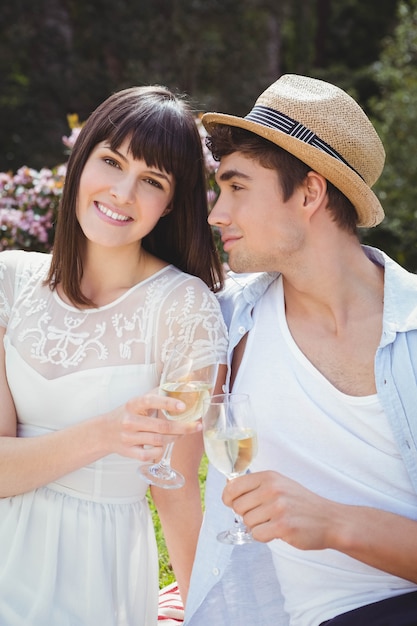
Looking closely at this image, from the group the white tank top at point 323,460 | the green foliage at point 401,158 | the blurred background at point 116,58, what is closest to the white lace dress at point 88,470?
the white tank top at point 323,460

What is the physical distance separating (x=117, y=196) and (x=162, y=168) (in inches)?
8.3

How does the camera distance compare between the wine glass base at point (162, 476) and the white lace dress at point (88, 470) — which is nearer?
the wine glass base at point (162, 476)

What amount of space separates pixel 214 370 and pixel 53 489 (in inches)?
31.1

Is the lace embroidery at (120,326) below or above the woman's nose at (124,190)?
below

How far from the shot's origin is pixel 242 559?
9.65 feet

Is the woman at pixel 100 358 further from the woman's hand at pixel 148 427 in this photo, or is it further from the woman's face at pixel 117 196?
the woman's hand at pixel 148 427

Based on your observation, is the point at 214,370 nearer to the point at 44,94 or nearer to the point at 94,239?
the point at 94,239

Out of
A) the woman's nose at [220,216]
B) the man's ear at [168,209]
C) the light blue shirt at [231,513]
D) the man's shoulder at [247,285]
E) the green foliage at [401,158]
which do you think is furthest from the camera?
the green foliage at [401,158]

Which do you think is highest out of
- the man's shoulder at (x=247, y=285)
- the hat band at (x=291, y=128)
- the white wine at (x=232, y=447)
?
the hat band at (x=291, y=128)

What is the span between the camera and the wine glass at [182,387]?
2266 millimetres

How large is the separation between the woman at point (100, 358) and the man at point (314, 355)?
0.62 feet

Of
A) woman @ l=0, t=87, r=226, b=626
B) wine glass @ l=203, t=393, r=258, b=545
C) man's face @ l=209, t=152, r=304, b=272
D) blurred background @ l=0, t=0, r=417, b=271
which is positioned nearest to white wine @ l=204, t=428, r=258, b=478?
wine glass @ l=203, t=393, r=258, b=545

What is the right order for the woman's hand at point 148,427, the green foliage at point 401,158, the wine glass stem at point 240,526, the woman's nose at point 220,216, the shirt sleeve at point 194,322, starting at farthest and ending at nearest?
the green foliage at point 401,158 → the woman's nose at point 220,216 → the shirt sleeve at point 194,322 → the wine glass stem at point 240,526 → the woman's hand at point 148,427

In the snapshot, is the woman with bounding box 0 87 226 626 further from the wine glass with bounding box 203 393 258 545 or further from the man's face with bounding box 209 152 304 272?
the wine glass with bounding box 203 393 258 545
